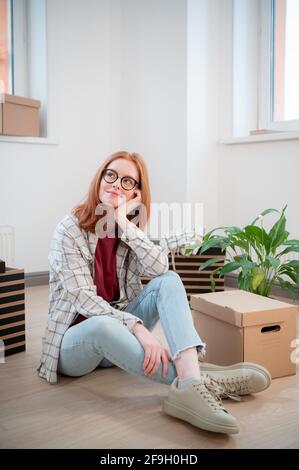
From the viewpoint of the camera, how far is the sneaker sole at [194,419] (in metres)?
1.25

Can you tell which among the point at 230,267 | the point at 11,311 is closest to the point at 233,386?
→ the point at 230,267

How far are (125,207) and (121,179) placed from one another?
9 cm

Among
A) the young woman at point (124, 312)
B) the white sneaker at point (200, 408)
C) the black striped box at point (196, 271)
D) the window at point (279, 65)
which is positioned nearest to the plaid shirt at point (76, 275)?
the young woman at point (124, 312)

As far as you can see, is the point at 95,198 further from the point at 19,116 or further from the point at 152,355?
the point at 19,116

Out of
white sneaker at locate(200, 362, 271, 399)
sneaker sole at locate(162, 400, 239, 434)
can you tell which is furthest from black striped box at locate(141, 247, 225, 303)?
sneaker sole at locate(162, 400, 239, 434)

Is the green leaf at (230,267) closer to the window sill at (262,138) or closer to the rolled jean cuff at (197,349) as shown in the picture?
the rolled jean cuff at (197,349)

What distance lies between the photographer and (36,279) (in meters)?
3.31

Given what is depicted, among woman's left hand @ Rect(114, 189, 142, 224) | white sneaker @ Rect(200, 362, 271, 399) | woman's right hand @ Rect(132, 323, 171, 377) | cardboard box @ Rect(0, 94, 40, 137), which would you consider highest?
cardboard box @ Rect(0, 94, 40, 137)

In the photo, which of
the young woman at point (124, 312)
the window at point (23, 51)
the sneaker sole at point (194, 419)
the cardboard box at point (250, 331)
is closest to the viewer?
the sneaker sole at point (194, 419)

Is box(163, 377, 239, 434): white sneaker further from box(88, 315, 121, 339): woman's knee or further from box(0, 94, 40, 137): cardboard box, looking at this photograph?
box(0, 94, 40, 137): cardboard box

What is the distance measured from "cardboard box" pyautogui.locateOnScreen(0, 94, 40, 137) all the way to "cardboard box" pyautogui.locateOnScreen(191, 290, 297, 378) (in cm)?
179

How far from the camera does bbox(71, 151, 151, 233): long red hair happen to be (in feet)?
5.47
